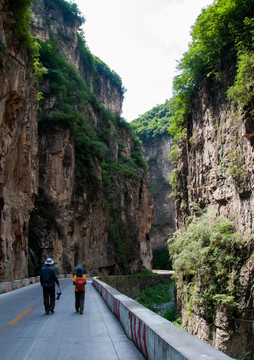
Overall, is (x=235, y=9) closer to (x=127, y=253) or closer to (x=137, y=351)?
(x=137, y=351)

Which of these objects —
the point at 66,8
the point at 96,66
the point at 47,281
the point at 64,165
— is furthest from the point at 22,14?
the point at 96,66

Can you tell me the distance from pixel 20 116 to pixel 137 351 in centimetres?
1964

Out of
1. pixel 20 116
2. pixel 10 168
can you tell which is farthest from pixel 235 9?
pixel 10 168

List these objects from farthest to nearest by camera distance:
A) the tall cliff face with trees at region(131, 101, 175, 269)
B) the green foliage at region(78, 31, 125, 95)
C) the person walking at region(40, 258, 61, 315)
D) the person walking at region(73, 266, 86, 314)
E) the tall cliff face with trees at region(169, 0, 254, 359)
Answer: the tall cliff face with trees at region(131, 101, 175, 269) → the green foliage at region(78, 31, 125, 95) → the tall cliff face with trees at region(169, 0, 254, 359) → the person walking at region(73, 266, 86, 314) → the person walking at region(40, 258, 61, 315)

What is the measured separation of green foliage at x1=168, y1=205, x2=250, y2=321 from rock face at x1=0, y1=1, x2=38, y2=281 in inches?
434

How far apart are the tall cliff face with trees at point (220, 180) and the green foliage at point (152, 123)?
58200mm

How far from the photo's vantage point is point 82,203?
3856 centimetres

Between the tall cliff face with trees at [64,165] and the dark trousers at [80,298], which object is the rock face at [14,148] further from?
the dark trousers at [80,298]

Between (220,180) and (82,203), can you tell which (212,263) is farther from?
(82,203)

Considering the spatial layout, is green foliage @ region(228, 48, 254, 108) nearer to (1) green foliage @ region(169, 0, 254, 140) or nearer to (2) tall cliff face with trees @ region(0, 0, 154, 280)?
(1) green foliage @ region(169, 0, 254, 140)

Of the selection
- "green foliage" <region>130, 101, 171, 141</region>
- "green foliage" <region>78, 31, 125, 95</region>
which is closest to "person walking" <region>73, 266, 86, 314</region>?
"green foliage" <region>78, 31, 125, 95</region>

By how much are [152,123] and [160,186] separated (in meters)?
18.6

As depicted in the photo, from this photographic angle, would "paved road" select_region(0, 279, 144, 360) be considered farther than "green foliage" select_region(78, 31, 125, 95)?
No

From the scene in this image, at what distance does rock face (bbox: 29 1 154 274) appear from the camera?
34062 mm
